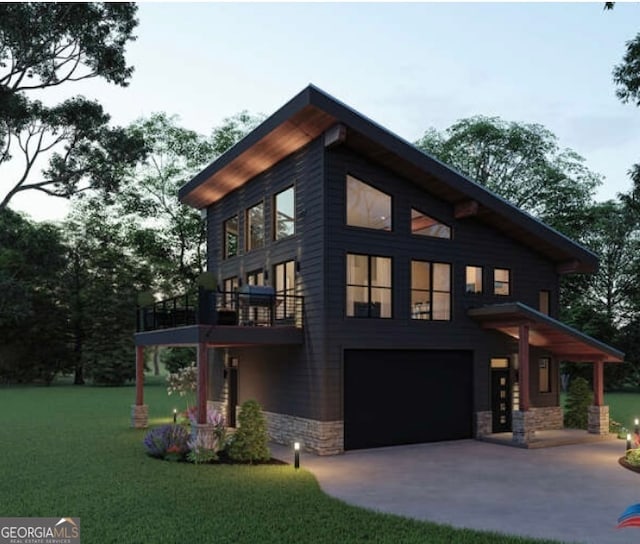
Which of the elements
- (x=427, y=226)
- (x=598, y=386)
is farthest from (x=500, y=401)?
(x=427, y=226)

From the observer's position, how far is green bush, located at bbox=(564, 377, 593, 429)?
2031cm

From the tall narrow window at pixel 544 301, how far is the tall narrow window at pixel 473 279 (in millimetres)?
3091

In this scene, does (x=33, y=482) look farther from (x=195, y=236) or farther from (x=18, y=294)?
(x=195, y=236)

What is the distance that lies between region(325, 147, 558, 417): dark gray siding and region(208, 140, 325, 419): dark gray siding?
34 cm

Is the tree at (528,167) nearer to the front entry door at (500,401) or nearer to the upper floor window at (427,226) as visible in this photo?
the front entry door at (500,401)

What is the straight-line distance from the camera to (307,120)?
1543 cm

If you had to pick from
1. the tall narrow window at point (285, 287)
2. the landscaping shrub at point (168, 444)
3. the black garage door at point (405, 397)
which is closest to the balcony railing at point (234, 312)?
the tall narrow window at point (285, 287)

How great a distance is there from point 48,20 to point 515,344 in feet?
69.4

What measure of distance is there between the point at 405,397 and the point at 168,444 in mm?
6706

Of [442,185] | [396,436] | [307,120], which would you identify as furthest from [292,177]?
[396,436]

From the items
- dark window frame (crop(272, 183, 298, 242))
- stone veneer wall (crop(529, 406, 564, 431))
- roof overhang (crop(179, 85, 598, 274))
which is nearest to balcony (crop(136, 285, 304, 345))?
dark window frame (crop(272, 183, 298, 242))

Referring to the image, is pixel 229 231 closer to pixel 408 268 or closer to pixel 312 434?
pixel 408 268

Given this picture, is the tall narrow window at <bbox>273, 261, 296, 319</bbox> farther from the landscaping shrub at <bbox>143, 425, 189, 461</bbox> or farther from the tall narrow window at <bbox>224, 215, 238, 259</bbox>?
the landscaping shrub at <bbox>143, 425, 189, 461</bbox>

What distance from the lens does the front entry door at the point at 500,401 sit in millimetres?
19078
